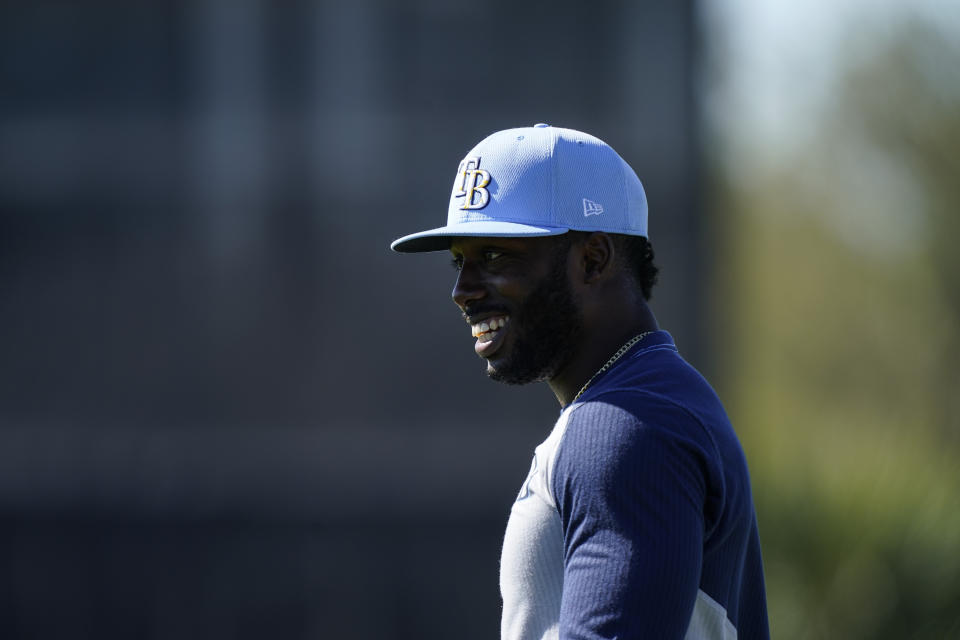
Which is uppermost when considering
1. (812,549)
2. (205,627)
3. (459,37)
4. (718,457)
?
(459,37)

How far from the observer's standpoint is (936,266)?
47.4 ft

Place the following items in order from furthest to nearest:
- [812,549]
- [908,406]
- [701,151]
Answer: [908,406], [701,151], [812,549]

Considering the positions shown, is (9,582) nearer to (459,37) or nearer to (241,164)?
(241,164)

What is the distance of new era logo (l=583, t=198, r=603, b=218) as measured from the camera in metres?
2.20

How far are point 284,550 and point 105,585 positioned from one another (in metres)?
1.50

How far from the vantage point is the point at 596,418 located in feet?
A: 6.16

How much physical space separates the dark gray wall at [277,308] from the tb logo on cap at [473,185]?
6.52 meters

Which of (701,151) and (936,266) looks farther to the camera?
(936,266)

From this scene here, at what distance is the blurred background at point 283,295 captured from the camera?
8.96 m

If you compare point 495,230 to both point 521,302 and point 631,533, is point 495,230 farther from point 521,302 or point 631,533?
point 631,533

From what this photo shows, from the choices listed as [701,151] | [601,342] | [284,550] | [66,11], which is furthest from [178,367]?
[601,342]

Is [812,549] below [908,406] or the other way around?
the other way around

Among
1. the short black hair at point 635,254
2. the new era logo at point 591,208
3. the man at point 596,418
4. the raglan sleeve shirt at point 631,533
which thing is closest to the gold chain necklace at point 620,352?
the man at point 596,418

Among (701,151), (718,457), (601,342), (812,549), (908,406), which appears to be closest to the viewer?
(718,457)
